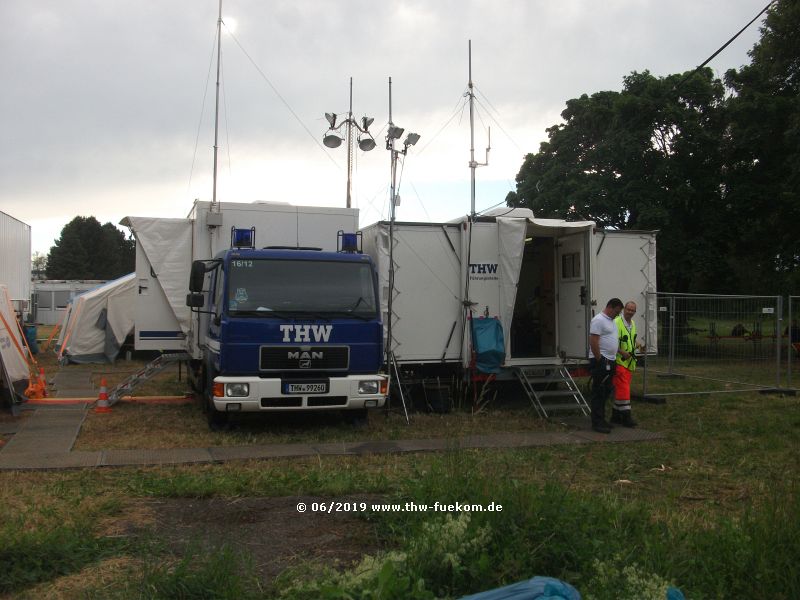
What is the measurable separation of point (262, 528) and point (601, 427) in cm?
585

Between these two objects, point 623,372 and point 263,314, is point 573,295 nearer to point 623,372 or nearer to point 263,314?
point 623,372

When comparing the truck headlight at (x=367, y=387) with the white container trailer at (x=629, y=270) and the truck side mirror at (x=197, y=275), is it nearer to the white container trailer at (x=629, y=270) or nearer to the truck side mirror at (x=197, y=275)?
the truck side mirror at (x=197, y=275)

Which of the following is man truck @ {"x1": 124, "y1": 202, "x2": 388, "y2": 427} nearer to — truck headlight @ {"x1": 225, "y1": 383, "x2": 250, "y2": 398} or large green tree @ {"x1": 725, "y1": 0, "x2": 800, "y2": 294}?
truck headlight @ {"x1": 225, "y1": 383, "x2": 250, "y2": 398}

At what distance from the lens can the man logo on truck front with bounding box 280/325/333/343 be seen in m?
9.17

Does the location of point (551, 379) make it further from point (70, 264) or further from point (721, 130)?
point (70, 264)

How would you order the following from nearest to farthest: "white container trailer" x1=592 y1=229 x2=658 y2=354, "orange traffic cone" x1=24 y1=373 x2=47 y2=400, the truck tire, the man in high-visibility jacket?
the truck tire, the man in high-visibility jacket, "white container trailer" x1=592 y1=229 x2=658 y2=354, "orange traffic cone" x1=24 y1=373 x2=47 y2=400

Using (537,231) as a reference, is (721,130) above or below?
above

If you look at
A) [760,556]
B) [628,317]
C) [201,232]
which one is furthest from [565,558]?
[201,232]

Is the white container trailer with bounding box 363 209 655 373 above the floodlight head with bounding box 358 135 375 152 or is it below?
below

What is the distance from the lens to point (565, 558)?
423 cm

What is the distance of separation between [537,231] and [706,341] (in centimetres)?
399

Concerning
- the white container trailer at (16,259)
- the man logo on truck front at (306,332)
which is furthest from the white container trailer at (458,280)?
the white container trailer at (16,259)

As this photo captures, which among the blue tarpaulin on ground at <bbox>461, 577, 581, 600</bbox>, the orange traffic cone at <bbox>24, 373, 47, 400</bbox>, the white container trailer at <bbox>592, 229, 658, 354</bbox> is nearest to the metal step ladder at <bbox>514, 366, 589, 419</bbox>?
the white container trailer at <bbox>592, 229, 658, 354</bbox>

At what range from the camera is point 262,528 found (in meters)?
5.27
